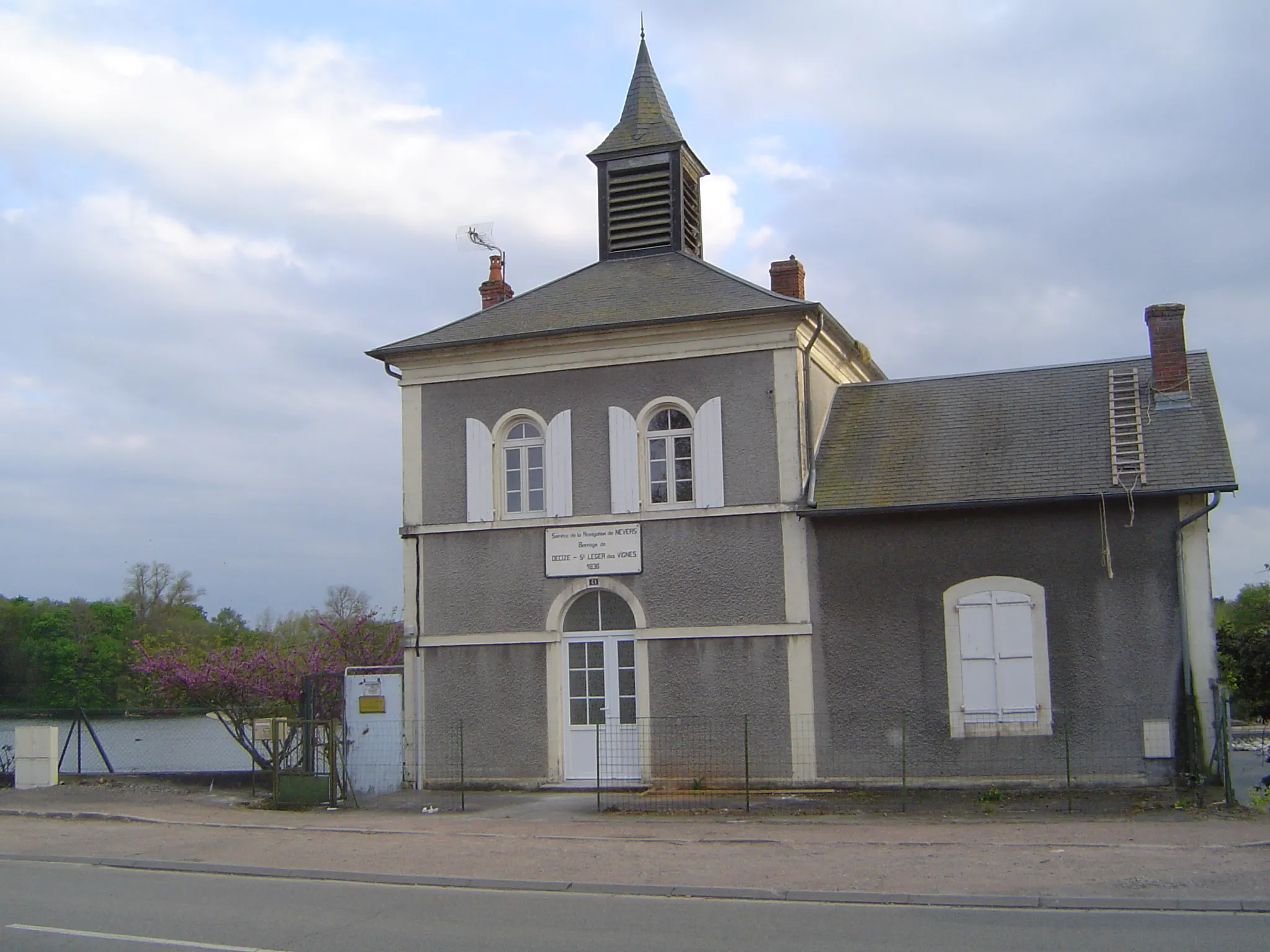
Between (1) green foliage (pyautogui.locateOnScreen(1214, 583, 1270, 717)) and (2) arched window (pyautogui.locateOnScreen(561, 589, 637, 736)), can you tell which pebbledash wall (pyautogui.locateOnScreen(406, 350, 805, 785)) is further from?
(1) green foliage (pyautogui.locateOnScreen(1214, 583, 1270, 717))

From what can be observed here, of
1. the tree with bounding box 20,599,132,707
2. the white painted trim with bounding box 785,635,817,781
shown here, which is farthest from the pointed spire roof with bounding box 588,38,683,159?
the tree with bounding box 20,599,132,707

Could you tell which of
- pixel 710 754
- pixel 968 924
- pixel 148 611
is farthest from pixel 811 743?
pixel 148 611

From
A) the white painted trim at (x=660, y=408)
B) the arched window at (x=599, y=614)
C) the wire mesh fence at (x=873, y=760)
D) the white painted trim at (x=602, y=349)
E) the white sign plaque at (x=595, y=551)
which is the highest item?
the white painted trim at (x=602, y=349)

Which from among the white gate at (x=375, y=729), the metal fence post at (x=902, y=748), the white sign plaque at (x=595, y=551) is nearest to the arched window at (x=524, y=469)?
the white sign plaque at (x=595, y=551)

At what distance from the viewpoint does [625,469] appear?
18.5m

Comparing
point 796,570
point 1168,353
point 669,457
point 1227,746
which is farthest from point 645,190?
point 1227,746

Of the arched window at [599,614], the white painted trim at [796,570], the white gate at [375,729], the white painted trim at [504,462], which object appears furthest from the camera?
the white painted trim at [504,462]

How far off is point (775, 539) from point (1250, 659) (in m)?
6.22

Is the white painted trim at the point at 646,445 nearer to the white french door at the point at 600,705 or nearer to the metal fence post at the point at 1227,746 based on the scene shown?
the white french door at the point at 600,705

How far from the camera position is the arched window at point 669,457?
1842 cm

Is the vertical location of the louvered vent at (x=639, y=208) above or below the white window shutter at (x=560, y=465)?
above

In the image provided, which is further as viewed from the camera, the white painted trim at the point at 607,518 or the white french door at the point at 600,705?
→ the white french door at the point at 600,705

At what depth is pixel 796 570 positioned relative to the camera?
17.6 metres

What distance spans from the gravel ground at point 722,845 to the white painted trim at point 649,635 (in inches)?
90.9
